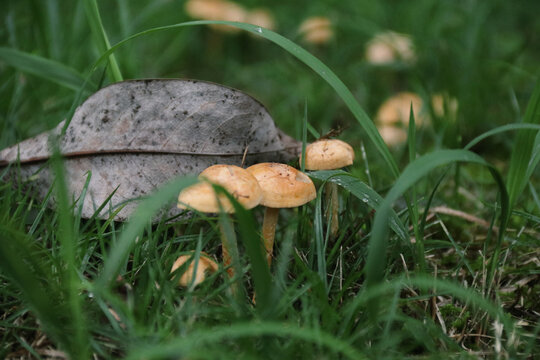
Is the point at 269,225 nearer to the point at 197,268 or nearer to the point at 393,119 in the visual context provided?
the point at 197,268

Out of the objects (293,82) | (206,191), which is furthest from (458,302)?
(293,82)

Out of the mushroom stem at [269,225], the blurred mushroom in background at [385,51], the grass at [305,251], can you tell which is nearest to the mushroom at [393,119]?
the grass at [305,251]

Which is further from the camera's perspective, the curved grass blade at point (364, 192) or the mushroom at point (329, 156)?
the mushroom at point (329, 156)

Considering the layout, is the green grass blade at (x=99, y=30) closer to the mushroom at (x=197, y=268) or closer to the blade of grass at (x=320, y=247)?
the mushroom at (x=197, y=268)

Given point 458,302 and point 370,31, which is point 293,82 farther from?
point 458,302

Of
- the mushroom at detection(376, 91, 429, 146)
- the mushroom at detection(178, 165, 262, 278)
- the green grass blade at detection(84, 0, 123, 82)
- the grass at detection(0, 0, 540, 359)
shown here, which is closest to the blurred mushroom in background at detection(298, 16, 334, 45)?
the grass at detection(0, 0, 540, 359)

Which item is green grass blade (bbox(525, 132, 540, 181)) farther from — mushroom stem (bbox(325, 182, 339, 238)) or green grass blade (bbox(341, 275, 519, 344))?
mushroom stem (bbox(325, 182, 339, 238))
